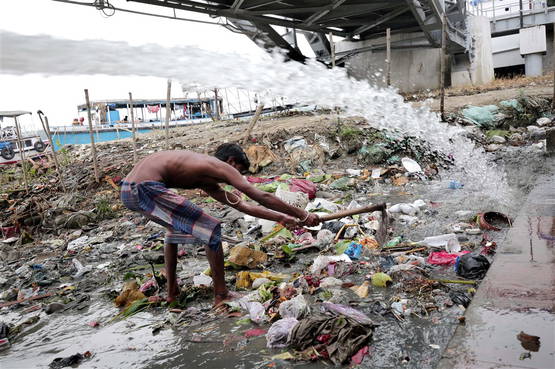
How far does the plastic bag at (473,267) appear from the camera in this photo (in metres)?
2.93

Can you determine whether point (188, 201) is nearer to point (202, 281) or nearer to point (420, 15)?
point (202, 281)

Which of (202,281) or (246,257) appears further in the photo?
(246,257)

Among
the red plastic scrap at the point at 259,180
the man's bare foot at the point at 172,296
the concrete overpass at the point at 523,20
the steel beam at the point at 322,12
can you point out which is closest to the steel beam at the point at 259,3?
the steel beam at the point at 322,12

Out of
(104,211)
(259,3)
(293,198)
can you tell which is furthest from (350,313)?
(259,3)

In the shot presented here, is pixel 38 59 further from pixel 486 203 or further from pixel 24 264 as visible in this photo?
pixel 486 203

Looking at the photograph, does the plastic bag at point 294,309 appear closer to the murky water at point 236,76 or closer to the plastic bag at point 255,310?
the plastic bag at point 255,310

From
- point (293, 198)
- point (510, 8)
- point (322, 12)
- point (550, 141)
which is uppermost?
point (510, 8)

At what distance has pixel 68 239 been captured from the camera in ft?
20.5

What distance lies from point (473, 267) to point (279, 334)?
149 cm

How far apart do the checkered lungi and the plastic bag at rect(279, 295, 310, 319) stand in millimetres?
660

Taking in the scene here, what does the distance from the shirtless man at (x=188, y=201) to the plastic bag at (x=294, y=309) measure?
1.73ft

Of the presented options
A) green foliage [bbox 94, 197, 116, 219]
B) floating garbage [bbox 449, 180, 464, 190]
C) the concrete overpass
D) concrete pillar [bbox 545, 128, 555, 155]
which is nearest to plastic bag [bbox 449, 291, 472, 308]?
floating garbage [bbox 449, 180, 464, 190]

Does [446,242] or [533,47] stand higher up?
[533,47]

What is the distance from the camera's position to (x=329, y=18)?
12.3 meters
